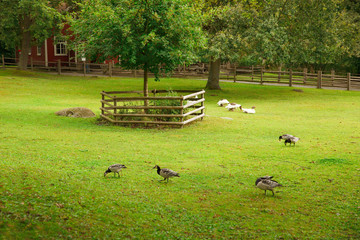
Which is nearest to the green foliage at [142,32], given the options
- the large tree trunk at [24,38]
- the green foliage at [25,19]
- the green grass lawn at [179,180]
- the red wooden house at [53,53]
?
the green grass lawn at [179,180]

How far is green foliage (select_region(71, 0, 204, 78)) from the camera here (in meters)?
19.4

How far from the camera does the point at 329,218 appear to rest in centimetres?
826

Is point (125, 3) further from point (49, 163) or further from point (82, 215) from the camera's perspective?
point (82, 215)

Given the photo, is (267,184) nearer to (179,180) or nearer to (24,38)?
(179,180)

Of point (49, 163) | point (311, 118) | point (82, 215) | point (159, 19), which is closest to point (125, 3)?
point (159, 19)

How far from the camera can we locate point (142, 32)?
2053 cm

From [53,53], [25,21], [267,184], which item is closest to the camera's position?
[267,184]

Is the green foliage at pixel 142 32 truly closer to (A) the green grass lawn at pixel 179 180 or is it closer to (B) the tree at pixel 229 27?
(A) the green grass lawn at pixel 179 180

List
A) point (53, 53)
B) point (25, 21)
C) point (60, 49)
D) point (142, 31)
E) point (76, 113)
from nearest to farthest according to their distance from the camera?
point (142, 31), point (76, 113), point (25, 21), point (53, 53), point (60, 49)

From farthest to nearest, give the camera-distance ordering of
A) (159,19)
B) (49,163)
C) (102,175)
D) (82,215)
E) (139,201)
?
(159,19) < (49,163) < (102,175) < (139,201) < (82,215)

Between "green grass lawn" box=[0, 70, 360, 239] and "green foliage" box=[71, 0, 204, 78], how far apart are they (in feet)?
11.7

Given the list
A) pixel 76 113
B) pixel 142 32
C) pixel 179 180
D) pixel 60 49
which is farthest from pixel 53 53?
pixel 179 180

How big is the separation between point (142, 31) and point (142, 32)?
53 mm

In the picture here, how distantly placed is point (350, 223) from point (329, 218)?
394 millimetres
